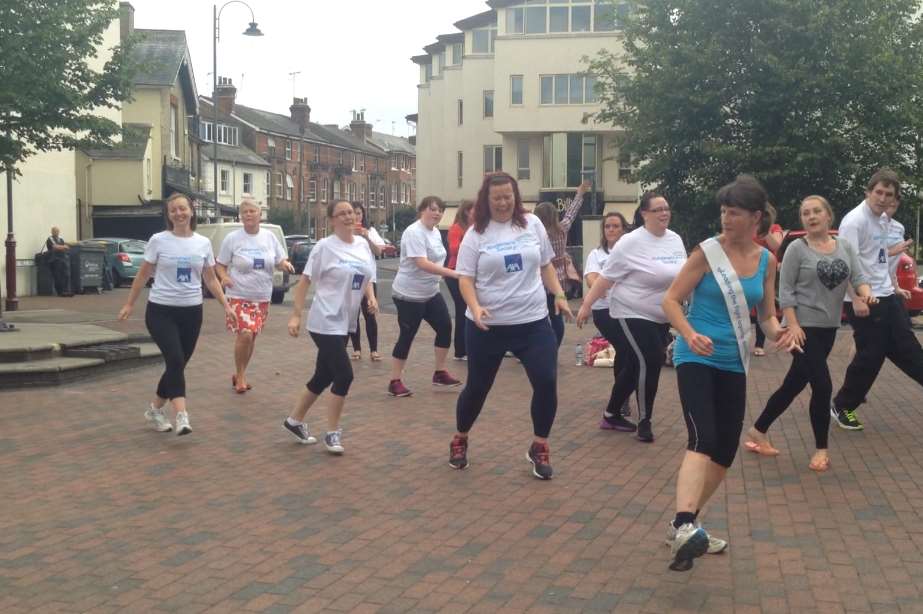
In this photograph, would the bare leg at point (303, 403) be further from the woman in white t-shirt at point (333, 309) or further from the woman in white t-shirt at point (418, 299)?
the woman in white t-shirt at point (418, 299)

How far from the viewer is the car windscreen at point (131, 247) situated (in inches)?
1364

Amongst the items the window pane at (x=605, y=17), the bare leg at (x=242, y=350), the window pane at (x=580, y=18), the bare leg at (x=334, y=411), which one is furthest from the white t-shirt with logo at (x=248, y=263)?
the window pane at (x=580, y=18)

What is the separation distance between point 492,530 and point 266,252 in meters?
5.72

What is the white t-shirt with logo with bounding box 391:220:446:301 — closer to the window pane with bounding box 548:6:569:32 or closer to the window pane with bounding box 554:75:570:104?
the window pane with bounding box 554:75:570:104

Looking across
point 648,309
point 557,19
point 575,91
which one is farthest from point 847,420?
point 557,19

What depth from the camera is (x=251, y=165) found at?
73.9m

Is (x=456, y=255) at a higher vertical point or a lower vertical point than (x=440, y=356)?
higher

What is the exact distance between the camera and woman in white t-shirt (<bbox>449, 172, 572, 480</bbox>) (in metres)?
7.01

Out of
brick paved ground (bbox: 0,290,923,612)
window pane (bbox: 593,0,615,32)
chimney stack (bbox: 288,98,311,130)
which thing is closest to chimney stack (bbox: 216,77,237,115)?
chimney stack (bbox: 288,98,311,130)

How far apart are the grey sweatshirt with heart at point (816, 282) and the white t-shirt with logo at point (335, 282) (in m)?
2.86

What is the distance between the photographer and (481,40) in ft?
196

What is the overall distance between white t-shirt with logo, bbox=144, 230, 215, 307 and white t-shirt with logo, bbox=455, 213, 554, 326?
8.78 ft

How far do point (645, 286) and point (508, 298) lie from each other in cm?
151

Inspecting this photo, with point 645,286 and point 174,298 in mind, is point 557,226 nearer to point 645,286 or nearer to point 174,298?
point 645,286
